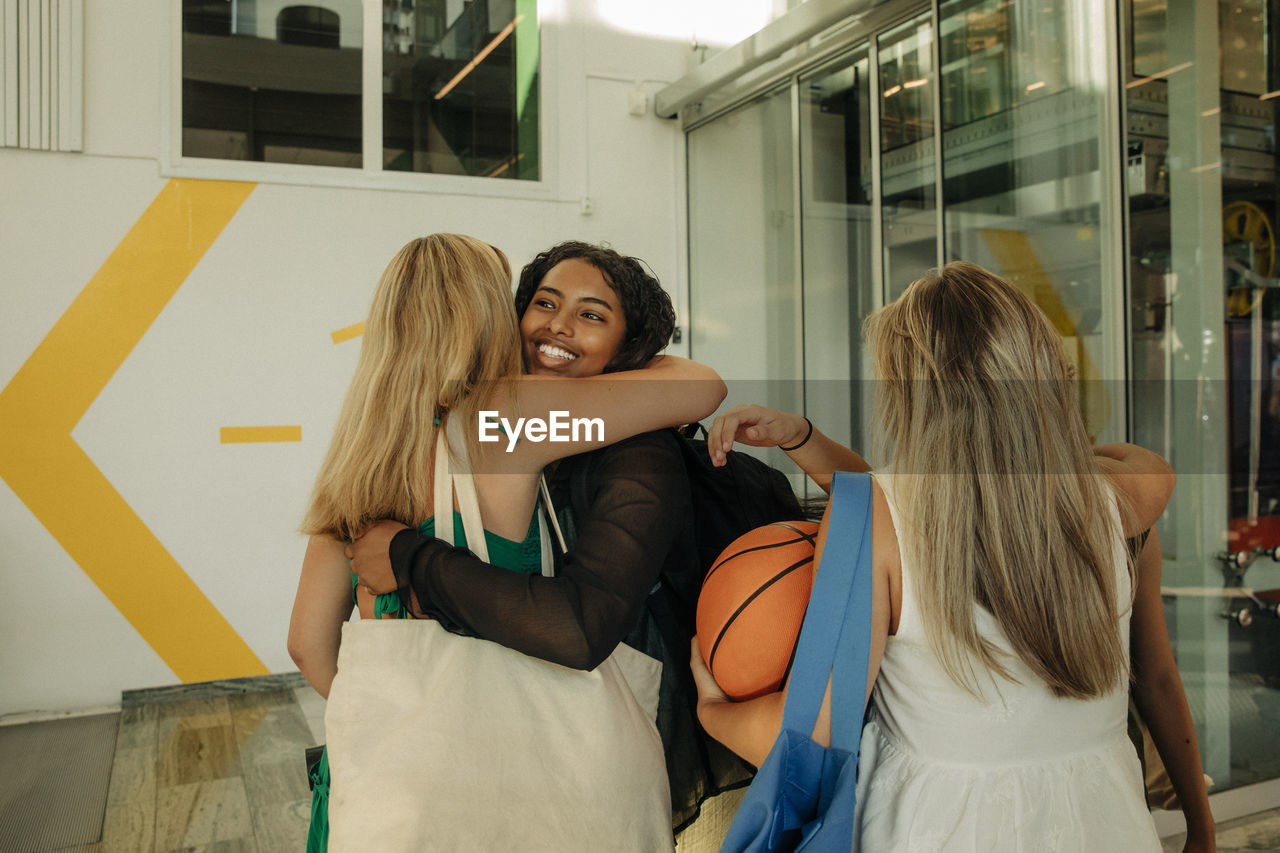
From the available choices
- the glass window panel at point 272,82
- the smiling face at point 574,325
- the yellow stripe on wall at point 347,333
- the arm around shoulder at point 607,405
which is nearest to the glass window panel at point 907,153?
the smiling face at point 574,325

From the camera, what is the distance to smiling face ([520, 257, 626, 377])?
157 cm

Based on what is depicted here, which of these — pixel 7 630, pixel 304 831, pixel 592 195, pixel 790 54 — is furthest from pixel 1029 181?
pixel 7 630

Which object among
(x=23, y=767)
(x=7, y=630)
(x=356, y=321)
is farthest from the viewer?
(x=356, y=321)

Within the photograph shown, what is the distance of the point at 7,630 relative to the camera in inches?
172

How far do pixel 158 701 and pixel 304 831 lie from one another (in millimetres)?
1952

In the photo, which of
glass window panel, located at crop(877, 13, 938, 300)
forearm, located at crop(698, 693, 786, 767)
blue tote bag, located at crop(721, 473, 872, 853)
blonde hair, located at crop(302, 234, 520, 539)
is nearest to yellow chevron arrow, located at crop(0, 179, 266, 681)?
glass window panel, located at crop(877, 13, 938, 300)

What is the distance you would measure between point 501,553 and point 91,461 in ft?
13.5

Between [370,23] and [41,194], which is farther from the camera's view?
[370,23]

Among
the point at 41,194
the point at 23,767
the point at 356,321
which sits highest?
the point at 41,194

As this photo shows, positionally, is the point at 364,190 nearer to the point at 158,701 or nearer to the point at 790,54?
the point at 790,54

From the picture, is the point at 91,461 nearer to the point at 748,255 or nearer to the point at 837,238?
the point at 748,255

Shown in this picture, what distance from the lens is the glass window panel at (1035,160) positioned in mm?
2980

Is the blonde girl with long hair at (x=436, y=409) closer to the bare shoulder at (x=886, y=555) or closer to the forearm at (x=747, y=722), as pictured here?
the forearm at (x=747, y=722)

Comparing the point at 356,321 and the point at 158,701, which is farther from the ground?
the point at 356,321
